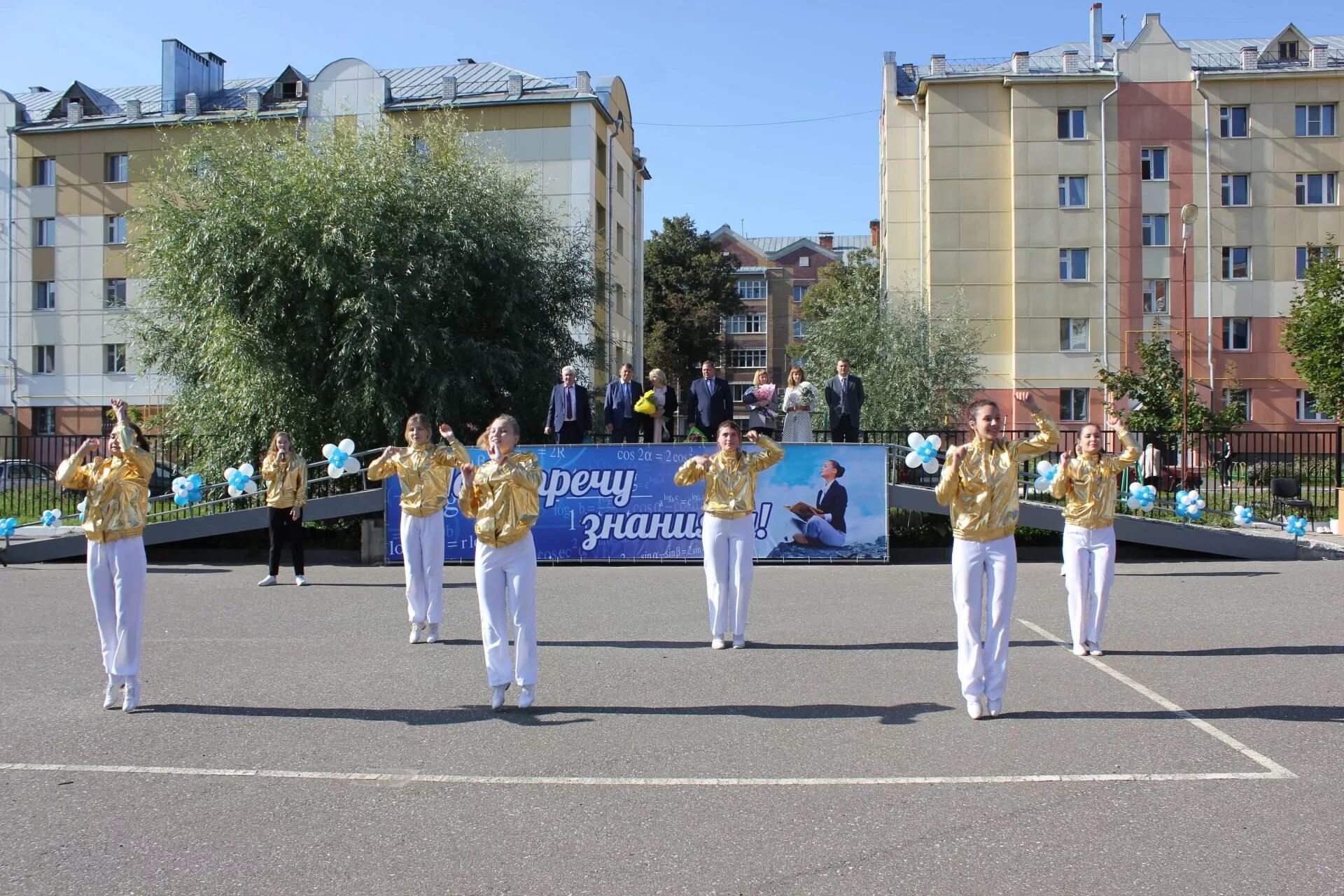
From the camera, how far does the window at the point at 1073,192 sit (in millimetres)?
39219

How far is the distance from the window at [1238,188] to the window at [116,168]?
1582 inches

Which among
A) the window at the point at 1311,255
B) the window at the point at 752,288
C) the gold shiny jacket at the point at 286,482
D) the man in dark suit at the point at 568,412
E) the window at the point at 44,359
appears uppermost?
the window at the point at 752,288

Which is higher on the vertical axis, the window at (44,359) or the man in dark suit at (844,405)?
the window at (44,359)

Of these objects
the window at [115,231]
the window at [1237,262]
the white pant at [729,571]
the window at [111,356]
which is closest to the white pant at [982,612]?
the white pant at [729,571]

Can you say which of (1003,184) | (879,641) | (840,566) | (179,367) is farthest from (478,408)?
(1003,184)

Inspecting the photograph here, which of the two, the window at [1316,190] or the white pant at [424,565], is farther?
the window at [1316,190]

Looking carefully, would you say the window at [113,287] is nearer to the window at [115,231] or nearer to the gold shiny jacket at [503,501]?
the window at [115,231]

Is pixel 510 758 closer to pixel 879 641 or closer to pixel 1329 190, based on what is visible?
pixel 879 641

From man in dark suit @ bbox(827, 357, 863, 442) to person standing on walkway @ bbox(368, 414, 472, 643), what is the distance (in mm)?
8158

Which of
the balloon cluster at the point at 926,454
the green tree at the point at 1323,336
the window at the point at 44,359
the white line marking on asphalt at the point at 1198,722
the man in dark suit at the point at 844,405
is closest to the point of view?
the white line marking on asphalt at the point at 1198,722

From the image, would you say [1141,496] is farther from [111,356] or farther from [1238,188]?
[111,356]

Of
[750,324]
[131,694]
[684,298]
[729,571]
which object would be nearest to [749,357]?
[750,324]

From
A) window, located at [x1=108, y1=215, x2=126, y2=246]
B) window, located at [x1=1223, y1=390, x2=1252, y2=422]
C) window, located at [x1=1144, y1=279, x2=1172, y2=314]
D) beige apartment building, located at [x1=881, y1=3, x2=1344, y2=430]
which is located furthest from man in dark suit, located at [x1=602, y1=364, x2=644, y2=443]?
window, located at [x1=108, y1=215, x2=126, y2=246]

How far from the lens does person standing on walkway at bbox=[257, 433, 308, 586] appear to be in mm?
14094
